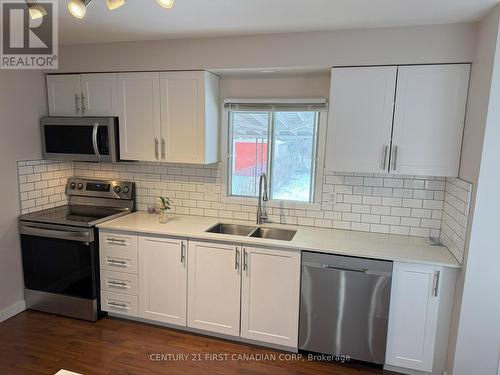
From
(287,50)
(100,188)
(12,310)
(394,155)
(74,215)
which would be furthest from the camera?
(100,188)

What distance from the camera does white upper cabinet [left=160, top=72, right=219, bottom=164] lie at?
9.55 ft

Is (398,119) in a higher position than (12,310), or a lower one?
higher

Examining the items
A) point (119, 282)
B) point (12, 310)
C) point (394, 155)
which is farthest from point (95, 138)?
point (394, 155)

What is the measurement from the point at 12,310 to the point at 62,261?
695 millimetres

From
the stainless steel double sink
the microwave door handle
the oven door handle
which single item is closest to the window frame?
the stainless steel double sink

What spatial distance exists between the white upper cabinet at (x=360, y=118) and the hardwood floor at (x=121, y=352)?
1568 mm

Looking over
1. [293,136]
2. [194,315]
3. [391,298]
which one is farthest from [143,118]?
[391,298]

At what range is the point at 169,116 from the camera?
2998mm

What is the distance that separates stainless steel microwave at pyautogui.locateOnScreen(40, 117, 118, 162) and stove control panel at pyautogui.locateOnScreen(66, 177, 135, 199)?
0.42 m

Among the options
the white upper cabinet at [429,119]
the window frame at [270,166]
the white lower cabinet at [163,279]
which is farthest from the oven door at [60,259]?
the white upper cabinet at [429,119]

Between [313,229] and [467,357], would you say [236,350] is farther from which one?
[467,357]

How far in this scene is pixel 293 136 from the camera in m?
3.11

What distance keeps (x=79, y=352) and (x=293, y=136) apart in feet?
8.17

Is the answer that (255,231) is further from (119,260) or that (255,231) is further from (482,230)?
(482,230)
